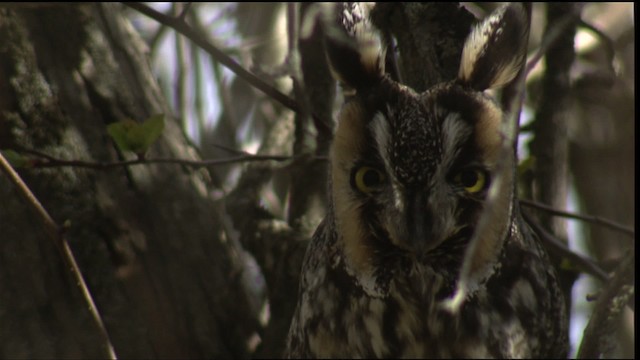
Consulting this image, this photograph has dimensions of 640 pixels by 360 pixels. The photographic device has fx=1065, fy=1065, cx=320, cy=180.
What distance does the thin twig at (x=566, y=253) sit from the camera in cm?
216

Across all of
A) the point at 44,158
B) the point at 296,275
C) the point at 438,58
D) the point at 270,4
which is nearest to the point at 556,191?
the point at 438,58

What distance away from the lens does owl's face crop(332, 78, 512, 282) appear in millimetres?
1631

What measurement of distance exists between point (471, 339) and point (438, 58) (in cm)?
67

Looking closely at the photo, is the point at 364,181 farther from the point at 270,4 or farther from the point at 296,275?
the point at 270,4

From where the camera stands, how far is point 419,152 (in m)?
1.62

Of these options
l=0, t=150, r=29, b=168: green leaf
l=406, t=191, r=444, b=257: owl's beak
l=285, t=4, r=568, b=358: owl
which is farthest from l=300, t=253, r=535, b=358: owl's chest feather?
l=0, t=150, r=29, b=168: green leaf

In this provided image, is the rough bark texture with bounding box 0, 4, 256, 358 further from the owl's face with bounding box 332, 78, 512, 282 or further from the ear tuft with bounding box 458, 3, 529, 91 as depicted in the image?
the ear tuft with bounding box 458, 3, 529, 91

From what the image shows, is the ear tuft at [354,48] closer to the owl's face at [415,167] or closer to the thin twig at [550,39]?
the owl's face at [415,167]

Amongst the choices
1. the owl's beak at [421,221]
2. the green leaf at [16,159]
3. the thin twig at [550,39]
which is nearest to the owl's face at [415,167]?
the owl's beak at [421,221]

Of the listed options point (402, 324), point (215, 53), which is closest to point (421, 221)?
point (402, 324)

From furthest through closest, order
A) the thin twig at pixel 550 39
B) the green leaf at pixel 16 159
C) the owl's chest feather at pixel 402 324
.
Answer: the green leaf at pixel 16 159, the owl's chest feather at pixel 402 324, the thin twig at pixel 550 39

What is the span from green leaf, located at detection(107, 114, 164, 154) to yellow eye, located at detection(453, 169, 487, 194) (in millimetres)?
620

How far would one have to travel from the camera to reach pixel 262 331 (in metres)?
2.29

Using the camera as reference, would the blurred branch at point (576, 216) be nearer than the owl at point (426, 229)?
No
